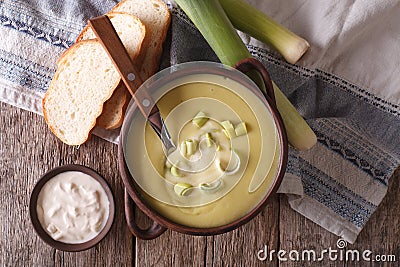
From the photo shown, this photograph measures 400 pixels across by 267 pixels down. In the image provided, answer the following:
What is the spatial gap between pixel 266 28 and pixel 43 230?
65 centimetres

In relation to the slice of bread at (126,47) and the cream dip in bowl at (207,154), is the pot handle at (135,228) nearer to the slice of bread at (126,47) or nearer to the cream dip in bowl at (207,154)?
the cream dip in bowl at (207,154)

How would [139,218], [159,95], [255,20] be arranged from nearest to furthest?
[159,95] < [255,20] < [139,218]

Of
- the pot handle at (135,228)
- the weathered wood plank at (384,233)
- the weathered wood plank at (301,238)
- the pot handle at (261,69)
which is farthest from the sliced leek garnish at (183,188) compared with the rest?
the weathered wood plank at (384,233)

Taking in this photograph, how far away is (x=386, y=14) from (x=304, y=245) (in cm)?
54

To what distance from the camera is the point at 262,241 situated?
152 centimetres

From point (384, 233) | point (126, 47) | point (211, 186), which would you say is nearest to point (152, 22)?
point (126, 47)

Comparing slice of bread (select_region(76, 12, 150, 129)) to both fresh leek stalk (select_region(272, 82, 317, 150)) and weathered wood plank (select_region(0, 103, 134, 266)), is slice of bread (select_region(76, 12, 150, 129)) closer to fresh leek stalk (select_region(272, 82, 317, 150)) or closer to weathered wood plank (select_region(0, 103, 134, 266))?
weathered wood plank (select_region(0, 103, 134, 266))

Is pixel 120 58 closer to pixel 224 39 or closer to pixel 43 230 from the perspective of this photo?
pixel 224 39

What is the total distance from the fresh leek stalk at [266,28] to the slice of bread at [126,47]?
0.19 metres

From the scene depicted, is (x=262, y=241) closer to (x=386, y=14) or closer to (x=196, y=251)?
(x=196, y=251)

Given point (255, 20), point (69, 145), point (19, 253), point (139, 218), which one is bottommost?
point (19, 253)

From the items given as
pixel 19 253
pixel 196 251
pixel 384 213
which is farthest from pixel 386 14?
pixel 19 253

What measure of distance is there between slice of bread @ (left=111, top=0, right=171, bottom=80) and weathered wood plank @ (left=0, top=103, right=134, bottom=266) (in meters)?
0.21

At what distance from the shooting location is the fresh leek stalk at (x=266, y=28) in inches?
54.4
